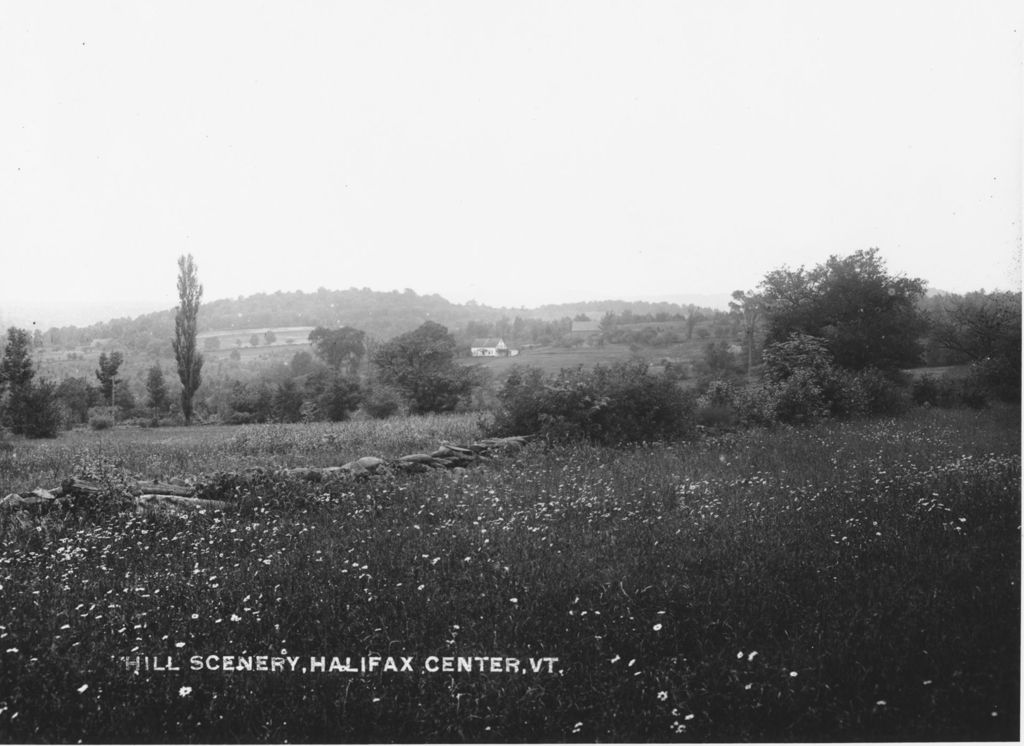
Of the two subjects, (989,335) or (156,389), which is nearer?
(989,335)

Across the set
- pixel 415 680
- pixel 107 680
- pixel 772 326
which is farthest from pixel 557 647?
pixel 772 326

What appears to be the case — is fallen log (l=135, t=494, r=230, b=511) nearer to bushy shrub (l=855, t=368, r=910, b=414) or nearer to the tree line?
the tree line

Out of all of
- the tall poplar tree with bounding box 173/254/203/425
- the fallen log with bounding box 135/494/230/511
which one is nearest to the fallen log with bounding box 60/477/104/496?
the fallen log with bounding box 135/494/230/511

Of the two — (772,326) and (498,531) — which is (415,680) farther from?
(772,326)

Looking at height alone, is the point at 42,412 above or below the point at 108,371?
below

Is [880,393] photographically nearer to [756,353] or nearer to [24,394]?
[756,353]

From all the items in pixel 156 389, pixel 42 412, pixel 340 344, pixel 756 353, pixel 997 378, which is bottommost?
pixel 42 412

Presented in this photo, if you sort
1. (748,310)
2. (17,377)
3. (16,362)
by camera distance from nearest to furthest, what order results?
(16,362) < (17,377) < (748,310)

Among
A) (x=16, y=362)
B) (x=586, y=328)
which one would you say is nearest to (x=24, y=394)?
(x=16, y=362)
